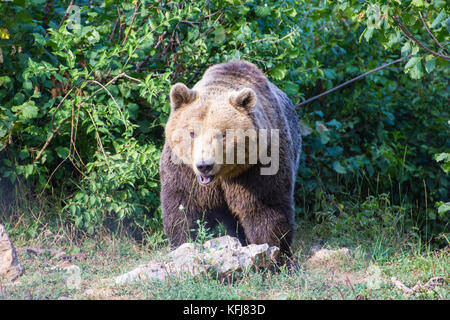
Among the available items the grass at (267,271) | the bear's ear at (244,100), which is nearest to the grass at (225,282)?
the grass at (267,271)

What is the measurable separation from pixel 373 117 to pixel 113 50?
4.21 m

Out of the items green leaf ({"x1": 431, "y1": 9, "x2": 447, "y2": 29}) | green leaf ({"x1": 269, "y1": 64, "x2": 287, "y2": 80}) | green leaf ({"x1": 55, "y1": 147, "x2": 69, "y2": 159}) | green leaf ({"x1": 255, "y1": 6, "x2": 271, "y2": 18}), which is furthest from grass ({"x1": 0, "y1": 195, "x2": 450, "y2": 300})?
green leaf ({"x1": 255, "y1": 6, "x2": 271, "y2": 18})

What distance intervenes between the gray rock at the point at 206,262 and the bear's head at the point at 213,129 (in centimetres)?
55

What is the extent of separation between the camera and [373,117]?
27.8ft

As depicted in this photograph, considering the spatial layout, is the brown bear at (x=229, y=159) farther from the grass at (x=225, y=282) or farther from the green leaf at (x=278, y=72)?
the green leaf at (x=278, y=72)

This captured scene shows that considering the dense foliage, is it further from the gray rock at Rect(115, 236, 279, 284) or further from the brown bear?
the gray rock at Rect(115, 236, 279, 284)

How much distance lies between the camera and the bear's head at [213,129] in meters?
4.52

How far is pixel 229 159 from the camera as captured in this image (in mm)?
4660

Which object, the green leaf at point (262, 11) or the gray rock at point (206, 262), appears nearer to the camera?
the gray rock at point (206, 262)

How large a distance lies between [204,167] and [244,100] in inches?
25.7

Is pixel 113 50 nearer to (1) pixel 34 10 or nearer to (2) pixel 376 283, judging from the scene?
(1) pixel 34 10

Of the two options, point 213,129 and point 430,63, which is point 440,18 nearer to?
point 430,63

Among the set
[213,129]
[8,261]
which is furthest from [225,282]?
[8,261]

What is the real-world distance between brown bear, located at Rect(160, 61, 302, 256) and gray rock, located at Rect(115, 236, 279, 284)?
0.39 m
